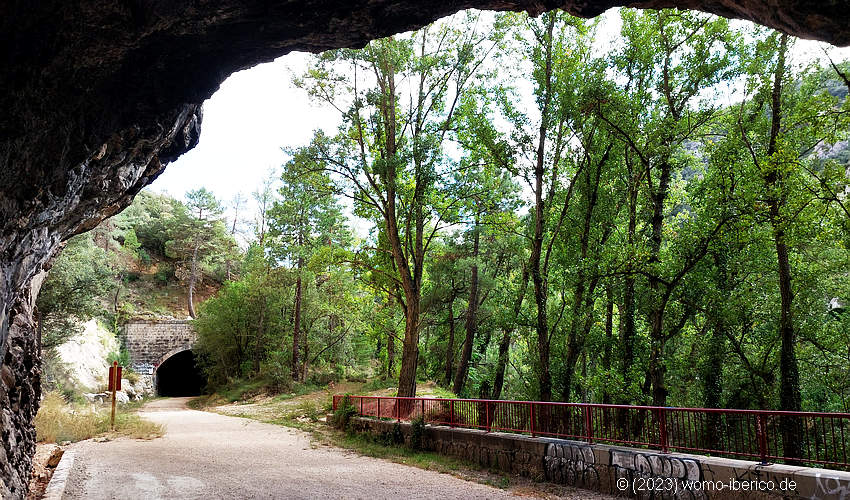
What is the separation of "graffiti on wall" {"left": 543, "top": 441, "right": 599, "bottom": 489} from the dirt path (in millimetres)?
997

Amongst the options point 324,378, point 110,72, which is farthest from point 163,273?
point 110,72

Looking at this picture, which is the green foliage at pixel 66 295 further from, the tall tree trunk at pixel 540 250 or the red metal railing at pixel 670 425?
the tall tree trunk at pixel 540 250

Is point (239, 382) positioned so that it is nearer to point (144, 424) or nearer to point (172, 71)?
point (144, 424)

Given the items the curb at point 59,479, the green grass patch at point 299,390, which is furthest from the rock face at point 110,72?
the green grass patch at point 299,390

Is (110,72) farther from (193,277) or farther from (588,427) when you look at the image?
(193,277)

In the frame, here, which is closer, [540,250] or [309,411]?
[540,250]

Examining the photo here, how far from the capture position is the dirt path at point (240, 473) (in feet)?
24.7

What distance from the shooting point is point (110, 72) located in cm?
567

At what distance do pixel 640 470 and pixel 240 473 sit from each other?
6.81 metres

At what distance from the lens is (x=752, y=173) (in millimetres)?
12336

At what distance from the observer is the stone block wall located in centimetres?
3247

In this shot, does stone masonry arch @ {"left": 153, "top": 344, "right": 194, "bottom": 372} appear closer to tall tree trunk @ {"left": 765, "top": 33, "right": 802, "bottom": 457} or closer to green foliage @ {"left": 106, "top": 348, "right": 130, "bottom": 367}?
green foliage @ {"left": 106, "top": 348, "right": 130, "bottom": 367}

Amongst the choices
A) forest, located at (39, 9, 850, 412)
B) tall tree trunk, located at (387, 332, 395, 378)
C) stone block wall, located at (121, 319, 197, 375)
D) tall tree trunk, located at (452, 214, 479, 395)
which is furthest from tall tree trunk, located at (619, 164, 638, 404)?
stone block wall, located at (121, 319, 197, 375)

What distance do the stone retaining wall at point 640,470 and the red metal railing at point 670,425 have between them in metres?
0.24
